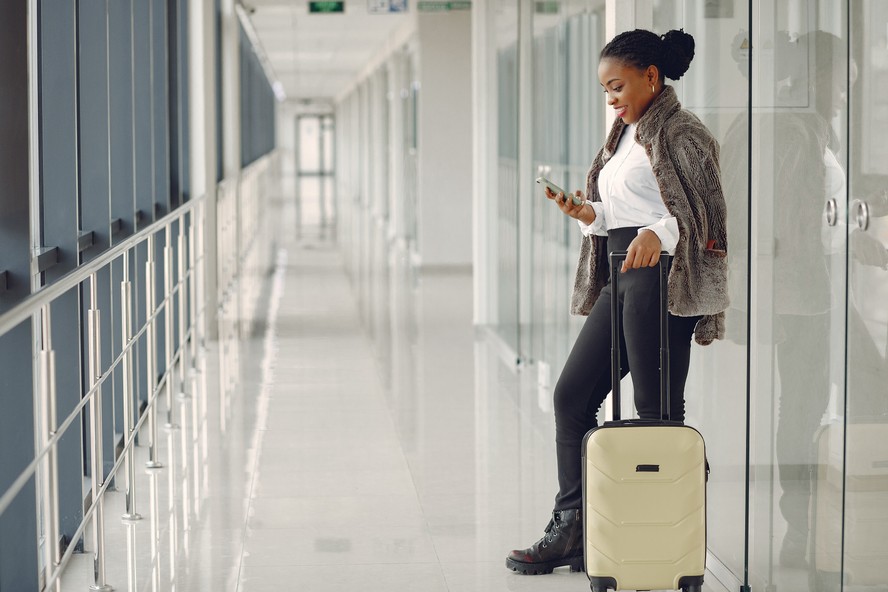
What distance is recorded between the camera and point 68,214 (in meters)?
4.14

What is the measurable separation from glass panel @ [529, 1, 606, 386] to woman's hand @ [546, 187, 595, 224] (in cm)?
203

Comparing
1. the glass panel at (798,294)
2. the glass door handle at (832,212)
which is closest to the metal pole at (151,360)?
the glass panel at (798,294)

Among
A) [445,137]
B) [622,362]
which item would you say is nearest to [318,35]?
[445,137]

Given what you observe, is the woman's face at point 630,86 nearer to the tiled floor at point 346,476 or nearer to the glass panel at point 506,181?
the tiled floor at point 346,476

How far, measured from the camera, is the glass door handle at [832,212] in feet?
8.68

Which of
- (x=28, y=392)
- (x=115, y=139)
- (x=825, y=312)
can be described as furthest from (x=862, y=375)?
(x=115, y=139)

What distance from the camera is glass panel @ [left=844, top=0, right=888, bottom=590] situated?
2426mm

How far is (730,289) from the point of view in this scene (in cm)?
326

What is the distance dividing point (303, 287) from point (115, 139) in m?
5.45

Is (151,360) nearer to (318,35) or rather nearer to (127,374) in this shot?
(127,374)

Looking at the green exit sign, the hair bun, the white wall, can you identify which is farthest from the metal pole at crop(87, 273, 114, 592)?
the white wall

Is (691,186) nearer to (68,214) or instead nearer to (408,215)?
(68,214)

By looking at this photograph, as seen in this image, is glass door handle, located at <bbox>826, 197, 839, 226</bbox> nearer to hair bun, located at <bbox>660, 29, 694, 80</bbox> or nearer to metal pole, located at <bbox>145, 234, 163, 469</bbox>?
hair bun, located at <bbox>660, 29, 694, 80</bbox>

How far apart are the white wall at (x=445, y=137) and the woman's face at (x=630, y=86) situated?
32.1 feet
